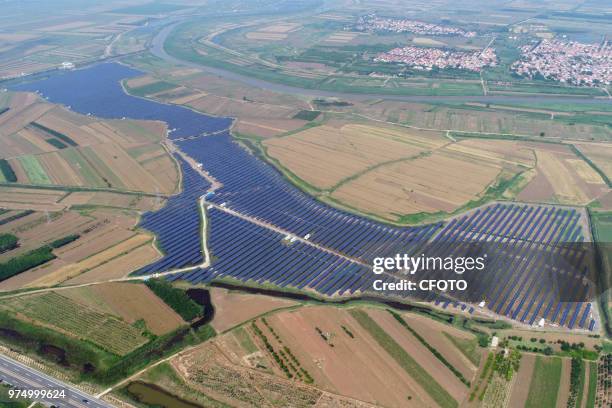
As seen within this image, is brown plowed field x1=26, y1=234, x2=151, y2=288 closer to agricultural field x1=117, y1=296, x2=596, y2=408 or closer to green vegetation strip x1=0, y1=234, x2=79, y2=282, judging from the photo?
green vegetation strip x1=0, y1=234, x2=79, y2=282

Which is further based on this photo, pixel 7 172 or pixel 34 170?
pixel 34 170

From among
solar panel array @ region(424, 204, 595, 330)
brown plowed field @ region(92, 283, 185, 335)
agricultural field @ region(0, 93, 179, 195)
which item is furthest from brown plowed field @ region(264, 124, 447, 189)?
brown plowed field @ region(92, 283, 185, 335)

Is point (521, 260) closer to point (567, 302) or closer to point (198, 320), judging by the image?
point (567, 302)

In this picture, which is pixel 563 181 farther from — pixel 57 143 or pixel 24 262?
pixel 57 143

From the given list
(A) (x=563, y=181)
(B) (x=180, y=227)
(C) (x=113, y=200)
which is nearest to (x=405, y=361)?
A: (B) (x=180, y=227)

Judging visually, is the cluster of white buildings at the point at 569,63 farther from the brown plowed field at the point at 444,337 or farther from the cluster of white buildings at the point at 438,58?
the brown plowed field at the point at 444,337

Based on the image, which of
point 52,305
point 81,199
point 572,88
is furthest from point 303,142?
point 572,88

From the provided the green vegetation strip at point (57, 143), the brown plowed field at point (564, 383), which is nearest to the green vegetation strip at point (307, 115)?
the green vegetation strip at point (57, 143)
